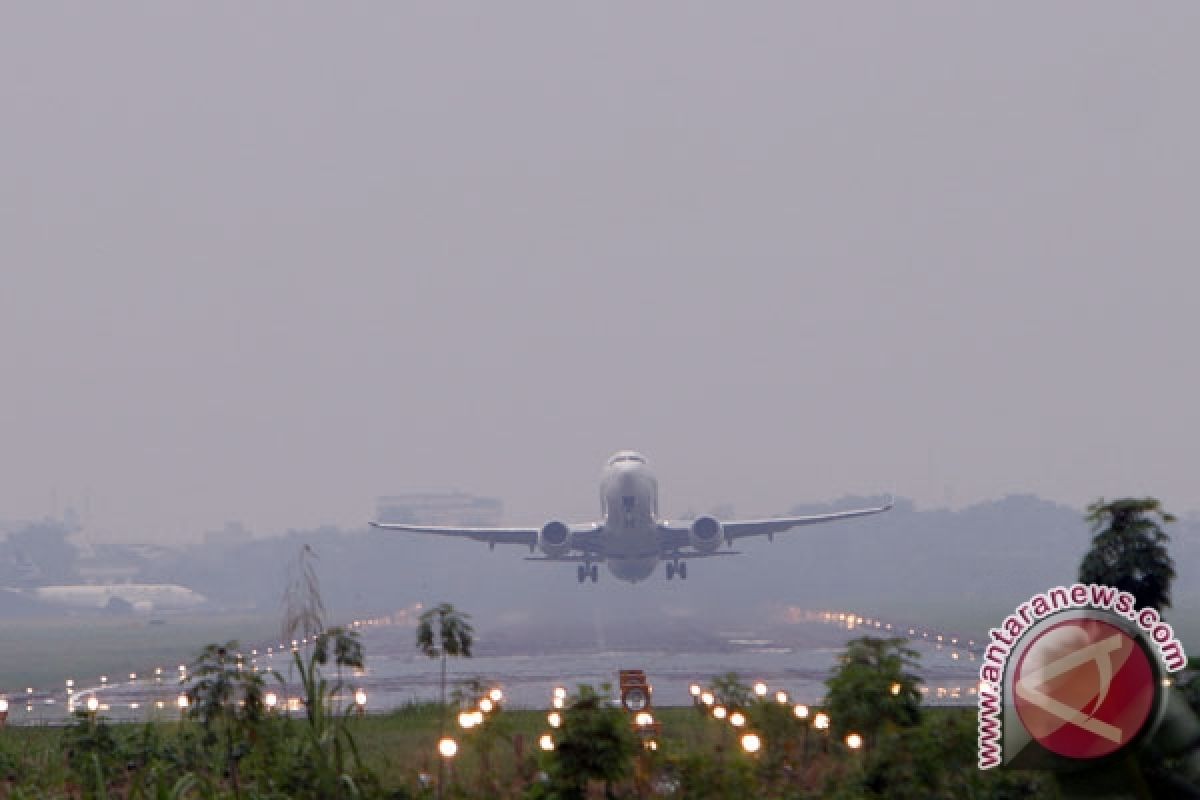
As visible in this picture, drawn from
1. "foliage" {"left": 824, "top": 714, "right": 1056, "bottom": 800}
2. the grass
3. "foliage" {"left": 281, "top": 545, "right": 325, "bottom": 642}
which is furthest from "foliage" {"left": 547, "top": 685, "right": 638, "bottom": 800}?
the grass

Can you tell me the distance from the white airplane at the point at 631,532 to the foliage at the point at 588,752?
49067 millimetres

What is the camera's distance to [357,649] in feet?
72.9

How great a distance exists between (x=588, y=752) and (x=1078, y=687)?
6.50 meters

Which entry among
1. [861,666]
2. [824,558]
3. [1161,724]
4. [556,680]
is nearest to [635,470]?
[556,680]

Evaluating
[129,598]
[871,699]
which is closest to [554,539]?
[871,699]

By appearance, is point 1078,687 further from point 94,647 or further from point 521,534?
point 94,647

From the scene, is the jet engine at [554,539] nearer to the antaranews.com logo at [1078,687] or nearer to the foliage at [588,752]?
the foliage at [588,752]

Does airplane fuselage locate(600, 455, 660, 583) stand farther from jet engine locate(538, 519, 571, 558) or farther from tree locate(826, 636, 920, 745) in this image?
tree locate(826, 636, 920, 745)

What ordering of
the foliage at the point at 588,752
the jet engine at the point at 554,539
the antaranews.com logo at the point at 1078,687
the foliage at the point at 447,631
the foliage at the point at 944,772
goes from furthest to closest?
the jet engine at the point at 554,539, the foliage at the point at 447,631, the foliage at the point at 944,772, the foliage at the point at 588,752, the antaranews.com logo at the point at 1078,687

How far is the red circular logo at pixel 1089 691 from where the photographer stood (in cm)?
912

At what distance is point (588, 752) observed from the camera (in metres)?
14.2

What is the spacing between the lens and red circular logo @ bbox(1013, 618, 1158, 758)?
9.12 m

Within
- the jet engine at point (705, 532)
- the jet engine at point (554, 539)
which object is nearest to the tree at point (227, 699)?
the jet engine at point (554, 539)

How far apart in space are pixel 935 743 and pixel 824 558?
172610 millimetres
